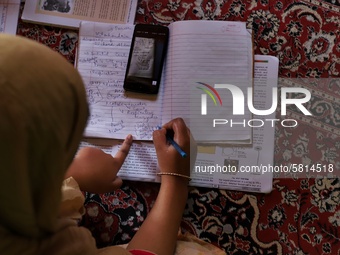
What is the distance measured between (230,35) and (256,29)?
0.22 ft

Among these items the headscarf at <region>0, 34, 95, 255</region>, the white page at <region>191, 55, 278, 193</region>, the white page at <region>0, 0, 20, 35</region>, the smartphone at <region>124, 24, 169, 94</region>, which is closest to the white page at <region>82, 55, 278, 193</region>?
the white page at <region>191, 55, 278, 193</region>

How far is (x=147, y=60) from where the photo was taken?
2.78 feet

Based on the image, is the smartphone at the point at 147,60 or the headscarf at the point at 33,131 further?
the smartphone at the point at 147,60

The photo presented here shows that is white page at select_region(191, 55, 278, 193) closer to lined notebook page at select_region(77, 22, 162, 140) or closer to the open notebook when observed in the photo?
the open notebook

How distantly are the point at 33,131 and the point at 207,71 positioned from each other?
580mm

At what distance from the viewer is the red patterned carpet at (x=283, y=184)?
30.9 inches

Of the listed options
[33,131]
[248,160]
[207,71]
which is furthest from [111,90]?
[33,131]

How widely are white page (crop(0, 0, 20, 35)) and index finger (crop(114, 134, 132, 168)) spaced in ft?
1.20

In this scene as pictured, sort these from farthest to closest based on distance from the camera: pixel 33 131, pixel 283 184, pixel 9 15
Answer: pixel 9 15 → pixel 283 184 → pixel 33 131

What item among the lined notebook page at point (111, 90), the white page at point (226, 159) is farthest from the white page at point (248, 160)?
the lined notebook page at point (111, 90)

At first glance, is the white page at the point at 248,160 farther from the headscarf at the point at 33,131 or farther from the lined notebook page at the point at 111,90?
the headscarf at the point at 33,131

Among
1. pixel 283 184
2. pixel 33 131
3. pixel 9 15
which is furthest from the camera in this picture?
pixel 9 15

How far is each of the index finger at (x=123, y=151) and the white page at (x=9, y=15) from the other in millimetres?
367

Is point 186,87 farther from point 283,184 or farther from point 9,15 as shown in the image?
point 9,15
